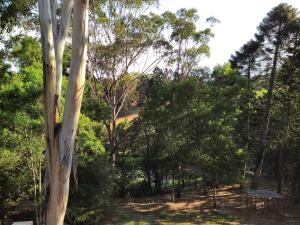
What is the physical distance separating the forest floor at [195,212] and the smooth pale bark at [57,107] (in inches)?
445

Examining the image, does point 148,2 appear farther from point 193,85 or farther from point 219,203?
point 219,203

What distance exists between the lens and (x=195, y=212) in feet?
61.1

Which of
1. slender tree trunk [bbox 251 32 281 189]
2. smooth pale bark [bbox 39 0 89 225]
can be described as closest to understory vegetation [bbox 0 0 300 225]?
slender tree trunk [bbox 251 32 281 189]

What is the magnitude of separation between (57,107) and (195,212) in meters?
16.1

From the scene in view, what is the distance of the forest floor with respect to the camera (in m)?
16.6

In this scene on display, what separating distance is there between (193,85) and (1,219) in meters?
10.1

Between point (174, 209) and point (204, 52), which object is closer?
point (174, 209)

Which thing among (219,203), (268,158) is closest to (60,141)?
(219,203)

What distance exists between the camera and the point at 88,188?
13.2m

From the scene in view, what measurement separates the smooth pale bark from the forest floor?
1130cm

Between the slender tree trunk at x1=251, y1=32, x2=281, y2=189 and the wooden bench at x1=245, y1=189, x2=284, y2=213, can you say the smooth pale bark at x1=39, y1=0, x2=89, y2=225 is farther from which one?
the slender tree trunk at x1=251, y1=32, x2=281, y2=189

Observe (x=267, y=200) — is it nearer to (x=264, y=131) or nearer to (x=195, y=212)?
(x=264, y=131)

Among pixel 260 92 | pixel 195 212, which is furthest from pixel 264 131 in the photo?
pixel 260 92

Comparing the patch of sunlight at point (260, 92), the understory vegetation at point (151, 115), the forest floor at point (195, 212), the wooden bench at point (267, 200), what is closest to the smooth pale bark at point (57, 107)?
the understory vegetation at point (151, 115)
